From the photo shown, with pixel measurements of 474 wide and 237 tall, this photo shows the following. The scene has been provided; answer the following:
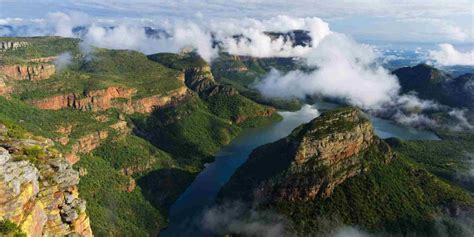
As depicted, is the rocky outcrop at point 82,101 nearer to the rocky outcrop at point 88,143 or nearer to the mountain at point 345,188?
the rocky outcrop at point 88,143

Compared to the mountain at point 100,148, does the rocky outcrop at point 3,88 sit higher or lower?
higher

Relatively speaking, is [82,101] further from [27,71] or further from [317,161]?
[317,161]

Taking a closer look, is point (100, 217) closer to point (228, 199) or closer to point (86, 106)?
point (228, 199)

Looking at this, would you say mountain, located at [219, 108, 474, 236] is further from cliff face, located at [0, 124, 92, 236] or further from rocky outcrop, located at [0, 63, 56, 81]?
rocky outcrop, located at [0, 63, 56, 81]

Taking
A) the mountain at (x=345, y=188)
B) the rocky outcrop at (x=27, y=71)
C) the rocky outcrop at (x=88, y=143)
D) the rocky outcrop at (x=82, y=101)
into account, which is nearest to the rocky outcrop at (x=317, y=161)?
the mountain at (x=345, y=188)

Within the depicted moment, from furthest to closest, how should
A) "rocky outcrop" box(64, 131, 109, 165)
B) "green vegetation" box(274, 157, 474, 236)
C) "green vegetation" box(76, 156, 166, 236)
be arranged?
"rocky outcrop" box(64, 131, 109, 165)
"green vegetation" box(274, 157, 474, 236)
"green vegetation" box(76, 156, 166, 236)

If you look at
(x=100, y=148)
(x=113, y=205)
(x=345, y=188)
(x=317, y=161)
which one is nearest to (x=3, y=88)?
(x=100, y=148)

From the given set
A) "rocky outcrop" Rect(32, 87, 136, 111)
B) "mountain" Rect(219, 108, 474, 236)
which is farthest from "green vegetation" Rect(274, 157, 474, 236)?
"rocky outcrop" Rect(32, 87, 136, 111)

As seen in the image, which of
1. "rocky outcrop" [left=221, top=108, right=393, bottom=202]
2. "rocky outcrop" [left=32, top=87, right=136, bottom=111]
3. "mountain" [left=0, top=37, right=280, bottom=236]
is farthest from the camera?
"rocky outcrop" [left=32, top=87, right=136, bottom=111]
